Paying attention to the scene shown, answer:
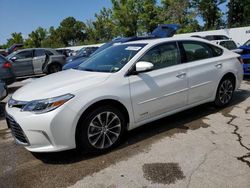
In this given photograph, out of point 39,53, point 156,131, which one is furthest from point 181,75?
point 39,53

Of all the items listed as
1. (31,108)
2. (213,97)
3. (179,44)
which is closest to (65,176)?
(31,108)

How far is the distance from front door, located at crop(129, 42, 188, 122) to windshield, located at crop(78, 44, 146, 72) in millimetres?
234

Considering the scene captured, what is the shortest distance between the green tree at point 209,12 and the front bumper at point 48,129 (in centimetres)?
3197

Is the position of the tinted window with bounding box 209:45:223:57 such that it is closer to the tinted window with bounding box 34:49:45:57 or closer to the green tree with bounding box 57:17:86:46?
the tinted window with bounding box 34:49:45:57

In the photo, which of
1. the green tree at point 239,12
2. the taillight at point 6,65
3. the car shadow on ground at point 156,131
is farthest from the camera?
the green tree at point 239,12

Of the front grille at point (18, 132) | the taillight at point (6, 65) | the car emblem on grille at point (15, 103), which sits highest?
the taillight at point (6, 65)

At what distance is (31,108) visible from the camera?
339 centimetres

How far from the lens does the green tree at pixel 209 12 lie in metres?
31.9

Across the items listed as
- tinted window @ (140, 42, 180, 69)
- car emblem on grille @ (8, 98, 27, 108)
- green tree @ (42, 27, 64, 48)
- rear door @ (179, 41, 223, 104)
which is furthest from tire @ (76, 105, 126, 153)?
green tree @ (42, 27, 64, 48)

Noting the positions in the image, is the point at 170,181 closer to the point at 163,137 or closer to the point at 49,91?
the point at 163,137

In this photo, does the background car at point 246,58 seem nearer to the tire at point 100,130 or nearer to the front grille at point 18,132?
the tire at point 100,130

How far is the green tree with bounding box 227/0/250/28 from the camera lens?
1239 inches

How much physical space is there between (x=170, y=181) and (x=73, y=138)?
134cm

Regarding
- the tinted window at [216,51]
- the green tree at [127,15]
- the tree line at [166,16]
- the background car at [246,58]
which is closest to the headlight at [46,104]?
the tinted window at [216,51]
